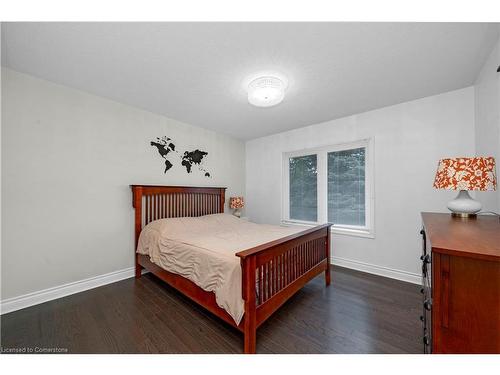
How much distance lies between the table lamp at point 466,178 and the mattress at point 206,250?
1.42 m

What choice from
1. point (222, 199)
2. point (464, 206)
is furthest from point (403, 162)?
point (222, 199)

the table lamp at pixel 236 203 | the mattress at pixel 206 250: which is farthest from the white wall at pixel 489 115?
the table lamp at pixel 236 203

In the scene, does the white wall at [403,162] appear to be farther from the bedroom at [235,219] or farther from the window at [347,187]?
the window at [347,187]

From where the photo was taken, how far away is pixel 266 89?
1.90 metres

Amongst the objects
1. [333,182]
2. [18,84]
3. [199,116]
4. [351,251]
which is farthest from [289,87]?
[18,84]

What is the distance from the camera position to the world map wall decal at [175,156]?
9.95ft

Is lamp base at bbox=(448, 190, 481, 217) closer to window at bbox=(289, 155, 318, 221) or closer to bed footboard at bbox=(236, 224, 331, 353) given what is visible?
bed footboard at bbox=(236, 224, 331, 353)

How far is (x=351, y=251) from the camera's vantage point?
118 inches

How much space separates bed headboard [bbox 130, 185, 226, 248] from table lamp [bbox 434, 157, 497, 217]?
9.75 ft

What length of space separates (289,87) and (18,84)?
104 inches

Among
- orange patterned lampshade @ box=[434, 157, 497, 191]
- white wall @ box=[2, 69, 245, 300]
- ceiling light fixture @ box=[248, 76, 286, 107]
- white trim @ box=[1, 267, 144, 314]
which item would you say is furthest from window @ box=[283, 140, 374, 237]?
white trim @ box=[1, 267, 144, 314]

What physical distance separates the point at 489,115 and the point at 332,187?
181cm

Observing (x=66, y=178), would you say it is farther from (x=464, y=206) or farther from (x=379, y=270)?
(x=379, y=270)
